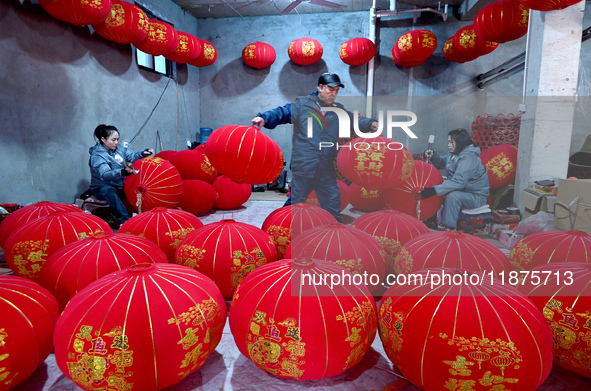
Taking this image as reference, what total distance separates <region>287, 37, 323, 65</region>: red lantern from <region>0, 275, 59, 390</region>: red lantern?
660 centimetres

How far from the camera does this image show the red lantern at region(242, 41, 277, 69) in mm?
7414

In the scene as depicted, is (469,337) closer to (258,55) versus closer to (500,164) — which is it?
(500,164)

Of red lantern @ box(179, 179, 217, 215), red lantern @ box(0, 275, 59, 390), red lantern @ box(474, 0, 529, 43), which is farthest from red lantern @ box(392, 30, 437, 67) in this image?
red lantern @ box(0, 275, 59, 390)

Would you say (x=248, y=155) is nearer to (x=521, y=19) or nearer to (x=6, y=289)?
(x=6, y=289)

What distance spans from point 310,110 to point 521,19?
295 centimetres

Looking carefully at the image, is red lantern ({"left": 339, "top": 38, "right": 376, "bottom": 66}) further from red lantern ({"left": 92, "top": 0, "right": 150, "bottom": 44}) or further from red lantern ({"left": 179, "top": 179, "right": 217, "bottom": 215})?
red lantern ({"left": 179, "top": 179, "right": 217, "bottom": 215})

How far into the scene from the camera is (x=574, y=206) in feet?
8.51

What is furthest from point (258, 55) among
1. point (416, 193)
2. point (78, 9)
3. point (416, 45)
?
point (416, 193)

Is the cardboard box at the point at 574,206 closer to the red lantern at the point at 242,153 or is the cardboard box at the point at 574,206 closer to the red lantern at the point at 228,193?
the red lantern at the point at 242,153

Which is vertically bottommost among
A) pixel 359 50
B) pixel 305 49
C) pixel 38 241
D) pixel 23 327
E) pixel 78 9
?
pixel 23 327

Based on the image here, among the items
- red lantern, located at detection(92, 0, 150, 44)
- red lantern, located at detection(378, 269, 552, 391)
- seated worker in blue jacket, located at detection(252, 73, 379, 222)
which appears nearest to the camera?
red lantern, located at detection(378, 269, 552, 391)

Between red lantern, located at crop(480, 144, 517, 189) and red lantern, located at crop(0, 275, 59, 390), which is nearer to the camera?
red lantern, located at crop(0, 275, 59, 390)

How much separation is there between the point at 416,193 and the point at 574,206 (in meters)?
1.25

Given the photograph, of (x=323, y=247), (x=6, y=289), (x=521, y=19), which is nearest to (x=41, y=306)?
(x=6, y=289)
